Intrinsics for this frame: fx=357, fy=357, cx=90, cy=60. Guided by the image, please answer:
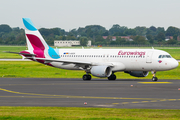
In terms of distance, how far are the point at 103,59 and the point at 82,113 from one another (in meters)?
25.8

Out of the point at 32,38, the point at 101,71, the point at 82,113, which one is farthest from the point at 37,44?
the point at 82,113

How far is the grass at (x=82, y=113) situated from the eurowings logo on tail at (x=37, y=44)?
26.7 m

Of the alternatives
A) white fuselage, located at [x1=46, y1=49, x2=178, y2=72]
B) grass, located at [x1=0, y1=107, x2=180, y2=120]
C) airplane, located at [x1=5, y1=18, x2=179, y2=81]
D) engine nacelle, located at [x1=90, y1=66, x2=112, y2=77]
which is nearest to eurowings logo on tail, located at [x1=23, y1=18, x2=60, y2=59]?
airplane, located at [x1=5, y1=18, x2=179, y2=81]

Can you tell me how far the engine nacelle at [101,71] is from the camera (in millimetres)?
42344

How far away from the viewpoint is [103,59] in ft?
148

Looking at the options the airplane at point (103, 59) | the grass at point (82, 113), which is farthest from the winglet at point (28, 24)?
the grass at point (82, 113)

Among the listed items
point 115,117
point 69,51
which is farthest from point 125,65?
point 115,117

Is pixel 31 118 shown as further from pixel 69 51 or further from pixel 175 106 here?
pixel 69 51

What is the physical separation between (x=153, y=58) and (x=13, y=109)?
24720mm

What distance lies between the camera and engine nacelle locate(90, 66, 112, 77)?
42344 mm

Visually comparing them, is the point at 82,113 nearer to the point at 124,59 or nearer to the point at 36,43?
the point at 124,59

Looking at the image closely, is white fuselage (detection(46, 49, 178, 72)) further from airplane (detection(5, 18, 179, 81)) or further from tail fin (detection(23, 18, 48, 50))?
tail fin (detection(23, 18, 48, 50))

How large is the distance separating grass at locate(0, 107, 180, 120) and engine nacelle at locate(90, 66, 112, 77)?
21.1 meters

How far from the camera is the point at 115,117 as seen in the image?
18.4 meters
